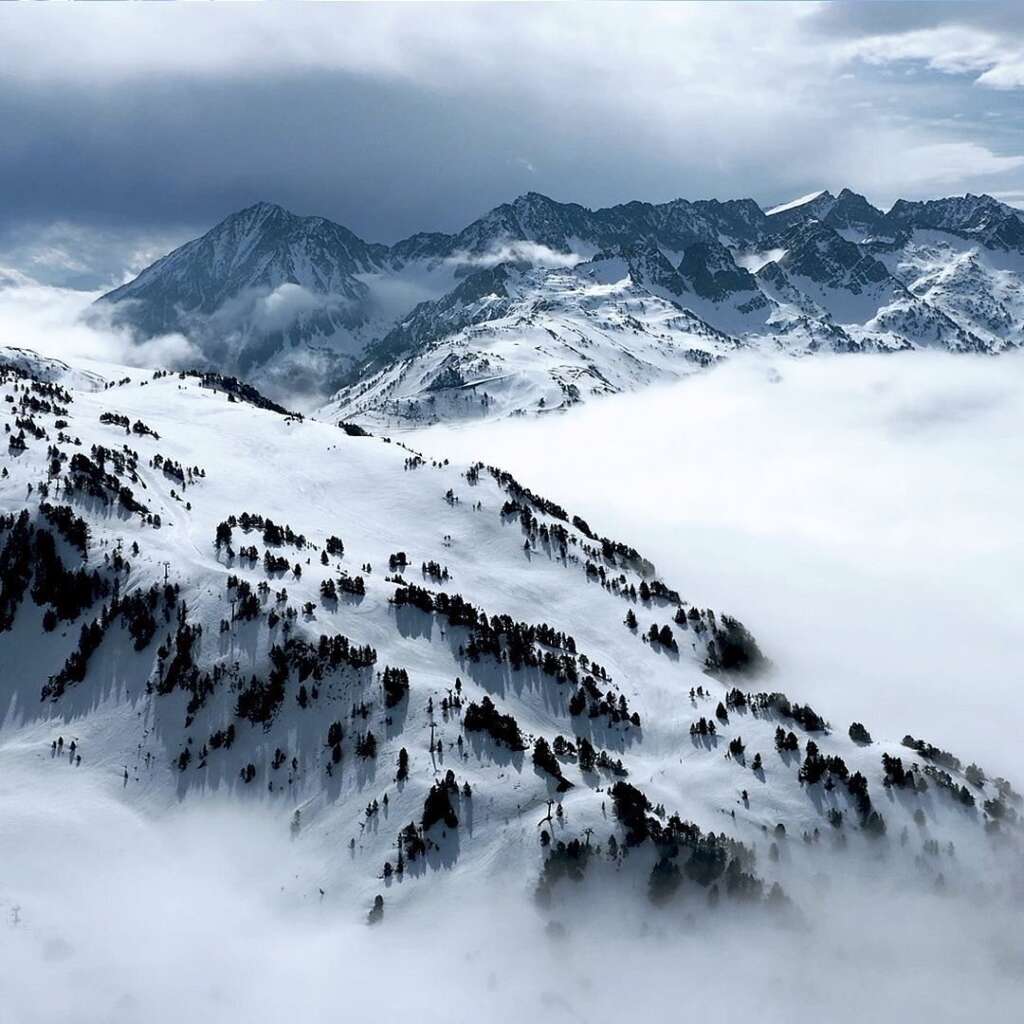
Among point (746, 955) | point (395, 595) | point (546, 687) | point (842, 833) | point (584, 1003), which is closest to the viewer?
point (584, 1003)

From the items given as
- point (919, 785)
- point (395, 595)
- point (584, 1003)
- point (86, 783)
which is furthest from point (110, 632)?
point (919, 785)

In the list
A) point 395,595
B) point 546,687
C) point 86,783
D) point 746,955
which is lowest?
point 746,955

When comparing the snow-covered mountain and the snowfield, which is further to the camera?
the snow-covered mountain

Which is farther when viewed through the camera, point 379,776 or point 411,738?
point 411,738

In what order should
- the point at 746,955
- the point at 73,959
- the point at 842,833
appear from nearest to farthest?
1. the point at 73,959
2. the point at 746,955
3. the point at 842,833

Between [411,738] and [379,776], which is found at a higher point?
[411,738]

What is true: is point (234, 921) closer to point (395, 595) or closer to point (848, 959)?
point (395, 595)

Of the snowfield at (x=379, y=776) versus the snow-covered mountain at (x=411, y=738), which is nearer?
the snowfield at (x=379, y=776)

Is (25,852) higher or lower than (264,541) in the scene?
lower

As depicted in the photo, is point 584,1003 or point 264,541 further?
point 264,541
